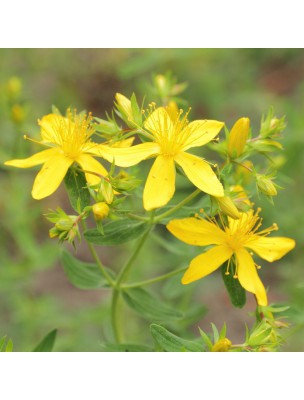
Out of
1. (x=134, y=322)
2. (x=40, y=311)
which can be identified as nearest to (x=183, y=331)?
(x=134, y=322)

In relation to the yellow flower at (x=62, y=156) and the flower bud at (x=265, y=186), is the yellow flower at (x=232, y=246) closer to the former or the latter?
the flower bud at (x=265, y=186)

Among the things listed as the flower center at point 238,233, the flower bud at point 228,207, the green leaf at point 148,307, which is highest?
the flower bud at point 228,207

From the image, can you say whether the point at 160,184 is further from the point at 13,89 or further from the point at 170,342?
the point at 13,89

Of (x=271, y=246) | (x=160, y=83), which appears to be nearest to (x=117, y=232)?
(x=271, y=246)

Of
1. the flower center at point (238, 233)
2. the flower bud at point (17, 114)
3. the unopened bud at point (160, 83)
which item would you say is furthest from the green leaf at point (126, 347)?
the flower bud at point (17, 114)

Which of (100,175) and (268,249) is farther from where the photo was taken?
(268,249)

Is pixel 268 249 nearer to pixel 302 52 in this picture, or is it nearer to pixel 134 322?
pixel 134 322

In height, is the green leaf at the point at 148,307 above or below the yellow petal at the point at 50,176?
below
